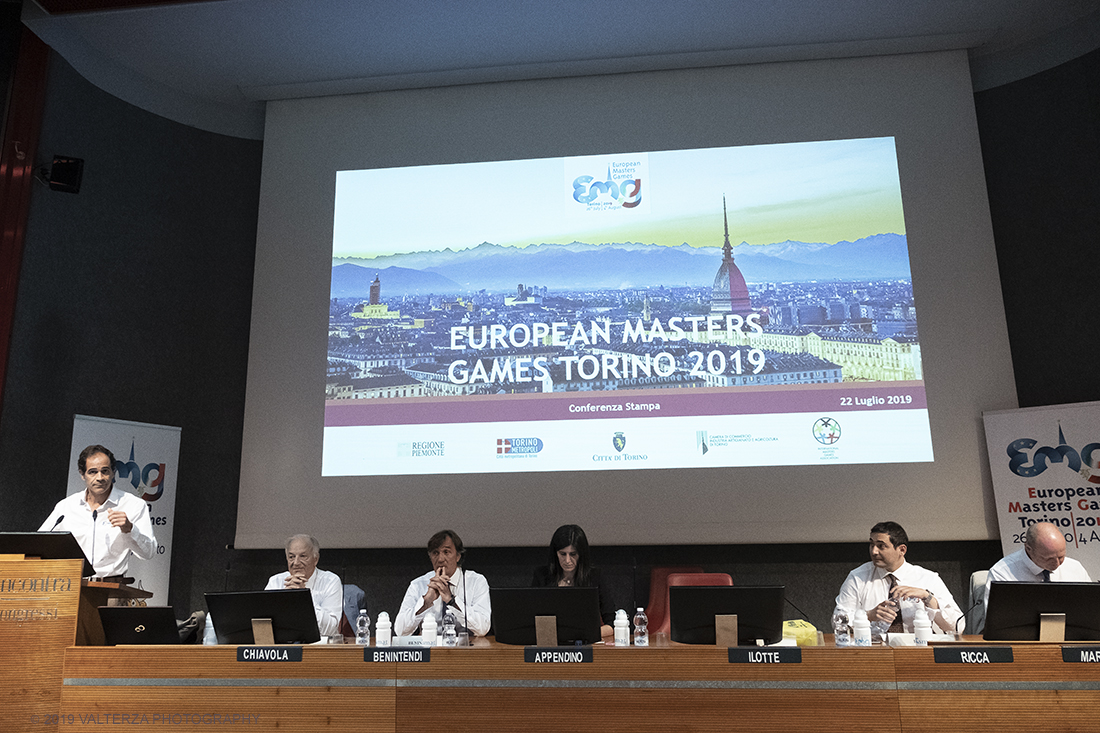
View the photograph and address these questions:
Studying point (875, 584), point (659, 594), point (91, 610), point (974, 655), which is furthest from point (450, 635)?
point (659, 594)

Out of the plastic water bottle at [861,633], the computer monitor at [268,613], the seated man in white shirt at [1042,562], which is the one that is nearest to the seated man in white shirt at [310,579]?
the computer monitor at [268,613]

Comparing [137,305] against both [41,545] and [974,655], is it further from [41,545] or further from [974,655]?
[974,655]

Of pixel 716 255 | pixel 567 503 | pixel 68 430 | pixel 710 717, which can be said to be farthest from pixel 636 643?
pixel 68 430

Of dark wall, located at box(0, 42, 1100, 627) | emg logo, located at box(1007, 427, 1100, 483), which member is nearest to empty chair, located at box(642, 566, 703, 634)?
dark wall, located at box(0, 42, 1100, 627)

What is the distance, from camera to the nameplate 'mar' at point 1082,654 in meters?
2.27

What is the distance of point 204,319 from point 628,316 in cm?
292

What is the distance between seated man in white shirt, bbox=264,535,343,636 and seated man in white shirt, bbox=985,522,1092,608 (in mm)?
2868

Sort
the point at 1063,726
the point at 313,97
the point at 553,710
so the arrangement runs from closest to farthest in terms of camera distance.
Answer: the point at 1063,726, the point at 553,710, the point at 313,97

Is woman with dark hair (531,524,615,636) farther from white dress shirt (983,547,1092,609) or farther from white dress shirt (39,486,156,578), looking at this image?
white dress shirt (39,486,156,578)

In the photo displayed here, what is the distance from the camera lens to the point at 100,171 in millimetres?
5164

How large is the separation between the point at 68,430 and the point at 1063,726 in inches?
197

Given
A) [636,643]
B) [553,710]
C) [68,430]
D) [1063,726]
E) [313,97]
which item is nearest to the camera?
[1063,726]

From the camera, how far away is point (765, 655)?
2381 millimetres

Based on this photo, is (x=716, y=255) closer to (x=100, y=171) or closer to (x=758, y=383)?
(x=758, y=383)
